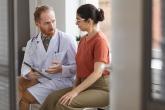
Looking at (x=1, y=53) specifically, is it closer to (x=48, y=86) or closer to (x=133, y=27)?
(x=133, y=27)

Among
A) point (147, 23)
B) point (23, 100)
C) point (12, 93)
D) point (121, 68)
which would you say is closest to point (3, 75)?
point (12, 93)

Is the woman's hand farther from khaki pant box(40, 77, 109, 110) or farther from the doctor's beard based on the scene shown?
the doctor's beard

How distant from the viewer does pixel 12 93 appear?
52.3 inches

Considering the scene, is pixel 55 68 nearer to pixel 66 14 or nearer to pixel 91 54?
pixel 91 54

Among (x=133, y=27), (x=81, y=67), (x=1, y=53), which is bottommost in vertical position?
(x=81, y=67)

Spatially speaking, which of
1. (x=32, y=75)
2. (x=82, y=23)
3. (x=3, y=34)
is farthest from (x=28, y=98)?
(x=3, y=34)

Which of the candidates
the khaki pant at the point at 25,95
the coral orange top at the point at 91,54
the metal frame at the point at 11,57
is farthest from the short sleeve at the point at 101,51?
the metal frame at the point at 11,57

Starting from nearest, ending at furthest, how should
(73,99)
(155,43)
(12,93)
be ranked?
(155,43)
(12,93)
(73,99)

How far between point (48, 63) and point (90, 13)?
458mm

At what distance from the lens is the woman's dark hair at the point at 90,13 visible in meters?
2.16

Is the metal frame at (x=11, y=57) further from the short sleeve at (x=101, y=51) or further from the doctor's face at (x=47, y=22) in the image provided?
the doctor's face at (x=47, y=22)

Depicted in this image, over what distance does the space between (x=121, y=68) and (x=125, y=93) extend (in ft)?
0.22

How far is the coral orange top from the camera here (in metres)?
2.07

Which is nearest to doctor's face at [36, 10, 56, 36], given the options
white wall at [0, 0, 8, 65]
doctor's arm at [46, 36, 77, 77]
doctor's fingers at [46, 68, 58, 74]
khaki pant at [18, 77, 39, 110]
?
doctor's arm at [46, 36, 77, 77]
